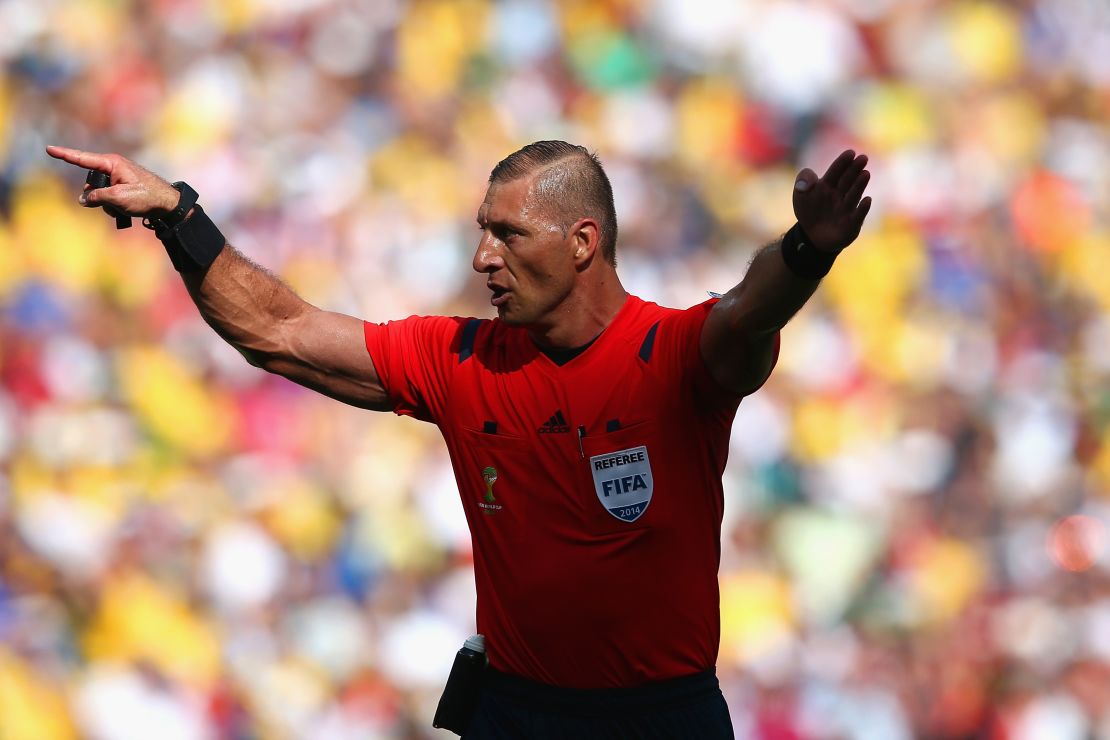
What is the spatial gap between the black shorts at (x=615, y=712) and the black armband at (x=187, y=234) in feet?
4.14

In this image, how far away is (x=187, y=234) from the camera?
3.19 m

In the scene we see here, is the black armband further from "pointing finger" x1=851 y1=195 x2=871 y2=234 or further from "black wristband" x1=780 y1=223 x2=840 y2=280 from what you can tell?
"pointing finger" x1=851 y1=195 x2=871 y2=234

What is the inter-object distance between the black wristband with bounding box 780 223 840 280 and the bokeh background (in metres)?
2.76

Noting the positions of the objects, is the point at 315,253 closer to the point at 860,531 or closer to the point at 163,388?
the point at 163,388

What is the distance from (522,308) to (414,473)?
238cm

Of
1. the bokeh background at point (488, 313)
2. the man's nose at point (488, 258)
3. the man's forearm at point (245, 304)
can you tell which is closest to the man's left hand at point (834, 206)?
the man's nose at point (488, 258)

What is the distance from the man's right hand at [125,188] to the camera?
3076mm

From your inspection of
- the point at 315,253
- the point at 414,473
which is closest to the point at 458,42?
the point at 315,253

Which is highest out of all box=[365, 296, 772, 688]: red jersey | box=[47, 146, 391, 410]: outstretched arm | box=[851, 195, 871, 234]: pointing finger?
box=[47, 146, 391, 410]: outstretched arm

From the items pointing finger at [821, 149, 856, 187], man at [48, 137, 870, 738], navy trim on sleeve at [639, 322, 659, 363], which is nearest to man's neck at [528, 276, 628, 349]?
man at [48, 137, 870, 738]

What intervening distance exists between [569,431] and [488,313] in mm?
2525

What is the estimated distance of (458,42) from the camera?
573 centimetres

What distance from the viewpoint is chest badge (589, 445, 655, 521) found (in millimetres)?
2994

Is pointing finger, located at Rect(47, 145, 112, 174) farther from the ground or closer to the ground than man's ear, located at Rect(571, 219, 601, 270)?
farther from the ground
